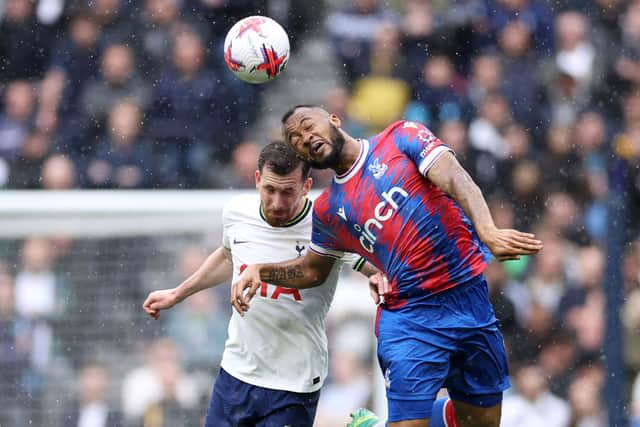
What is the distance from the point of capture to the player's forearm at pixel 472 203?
5.31m

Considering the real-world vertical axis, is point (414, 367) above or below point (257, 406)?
above

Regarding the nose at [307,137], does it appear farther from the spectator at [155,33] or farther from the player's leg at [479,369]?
the spectator at [155,33]

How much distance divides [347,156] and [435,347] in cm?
99

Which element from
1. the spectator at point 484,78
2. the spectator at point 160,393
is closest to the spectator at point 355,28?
the spectator at point 484,78

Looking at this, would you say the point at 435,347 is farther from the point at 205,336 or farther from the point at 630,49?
the point at 630,49

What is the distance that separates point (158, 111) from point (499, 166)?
10.1 ft

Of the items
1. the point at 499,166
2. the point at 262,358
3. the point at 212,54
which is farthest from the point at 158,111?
the point at 262,358

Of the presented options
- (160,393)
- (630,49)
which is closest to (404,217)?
(160,393)

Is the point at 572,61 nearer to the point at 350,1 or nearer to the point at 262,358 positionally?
the point at 350,1

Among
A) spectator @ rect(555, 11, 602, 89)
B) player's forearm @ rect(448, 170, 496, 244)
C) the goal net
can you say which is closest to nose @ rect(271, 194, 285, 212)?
player's forearm @ rect(448, 170, 496, 244)

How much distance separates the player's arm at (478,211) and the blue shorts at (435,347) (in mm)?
549

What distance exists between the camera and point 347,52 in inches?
448

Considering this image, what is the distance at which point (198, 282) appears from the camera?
6.43 metres

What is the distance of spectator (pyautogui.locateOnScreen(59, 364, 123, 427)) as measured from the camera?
816 cm
